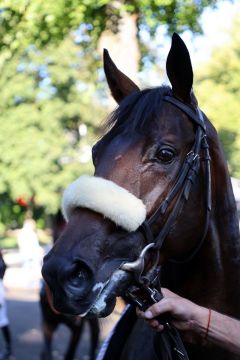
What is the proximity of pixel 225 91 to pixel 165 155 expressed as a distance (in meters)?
22.0

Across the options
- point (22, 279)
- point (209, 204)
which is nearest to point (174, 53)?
point (209, 204)

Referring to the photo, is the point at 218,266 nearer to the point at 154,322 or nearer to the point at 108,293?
the point at 154,322

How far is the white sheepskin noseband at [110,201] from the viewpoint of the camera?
1861 mm

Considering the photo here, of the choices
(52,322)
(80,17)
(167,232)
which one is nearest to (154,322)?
(167,232)

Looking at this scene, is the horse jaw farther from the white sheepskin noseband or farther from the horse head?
the white sheepskin noseband

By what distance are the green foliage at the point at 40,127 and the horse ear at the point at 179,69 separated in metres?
26.4

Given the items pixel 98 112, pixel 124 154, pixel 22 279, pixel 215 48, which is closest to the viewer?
pixel 124 154

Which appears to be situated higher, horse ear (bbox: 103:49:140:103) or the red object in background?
horse ear (bbox: 103:49:140:103)

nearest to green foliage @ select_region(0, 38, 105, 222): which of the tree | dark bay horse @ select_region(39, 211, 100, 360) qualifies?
the tree

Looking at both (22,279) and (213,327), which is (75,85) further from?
(213,327)

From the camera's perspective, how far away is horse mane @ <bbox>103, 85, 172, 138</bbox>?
2.08m

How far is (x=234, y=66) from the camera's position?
2345 centimetres

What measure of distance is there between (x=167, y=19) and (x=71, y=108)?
23456 millimetres

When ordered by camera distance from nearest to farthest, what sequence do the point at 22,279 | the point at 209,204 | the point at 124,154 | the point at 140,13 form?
the point at 124,154, the point at 209,204, the point at 140,13, the point at 22,279
